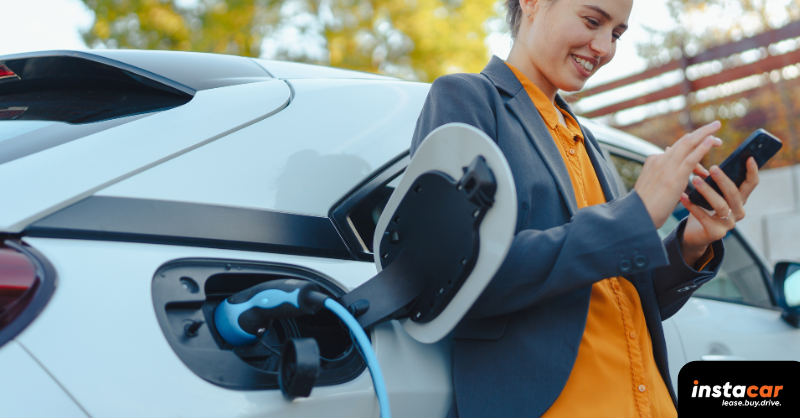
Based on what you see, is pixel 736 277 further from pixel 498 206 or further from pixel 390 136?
pixel 498 206

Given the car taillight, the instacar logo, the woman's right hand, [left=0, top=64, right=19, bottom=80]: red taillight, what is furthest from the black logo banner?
[left=0, top=64, right=19, bottom=80]: red taillight

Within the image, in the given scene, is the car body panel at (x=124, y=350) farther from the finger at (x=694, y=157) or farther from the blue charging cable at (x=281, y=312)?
the finger at (x=694, y=157)

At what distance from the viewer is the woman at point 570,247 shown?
109 centimetres

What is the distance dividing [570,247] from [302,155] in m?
0.58

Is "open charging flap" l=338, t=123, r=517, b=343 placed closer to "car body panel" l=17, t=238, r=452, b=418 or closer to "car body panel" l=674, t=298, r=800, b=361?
"car body panel" l=17, t=238, r=452, b=418

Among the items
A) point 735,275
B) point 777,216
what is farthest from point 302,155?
point 777,216

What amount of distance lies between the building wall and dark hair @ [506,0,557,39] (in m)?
5.80

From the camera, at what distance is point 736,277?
8.51 feet

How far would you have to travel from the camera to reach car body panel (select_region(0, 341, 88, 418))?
0.78 meters

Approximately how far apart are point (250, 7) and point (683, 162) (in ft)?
32.4

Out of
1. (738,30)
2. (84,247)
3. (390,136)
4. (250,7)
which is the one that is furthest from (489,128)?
(250,7)

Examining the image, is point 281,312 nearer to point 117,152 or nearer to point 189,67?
point 117,152

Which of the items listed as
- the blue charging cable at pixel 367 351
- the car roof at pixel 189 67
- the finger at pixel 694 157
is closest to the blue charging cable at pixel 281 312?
the blue charging cable at pixel 367 351

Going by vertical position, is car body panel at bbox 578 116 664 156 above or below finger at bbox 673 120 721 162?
above
